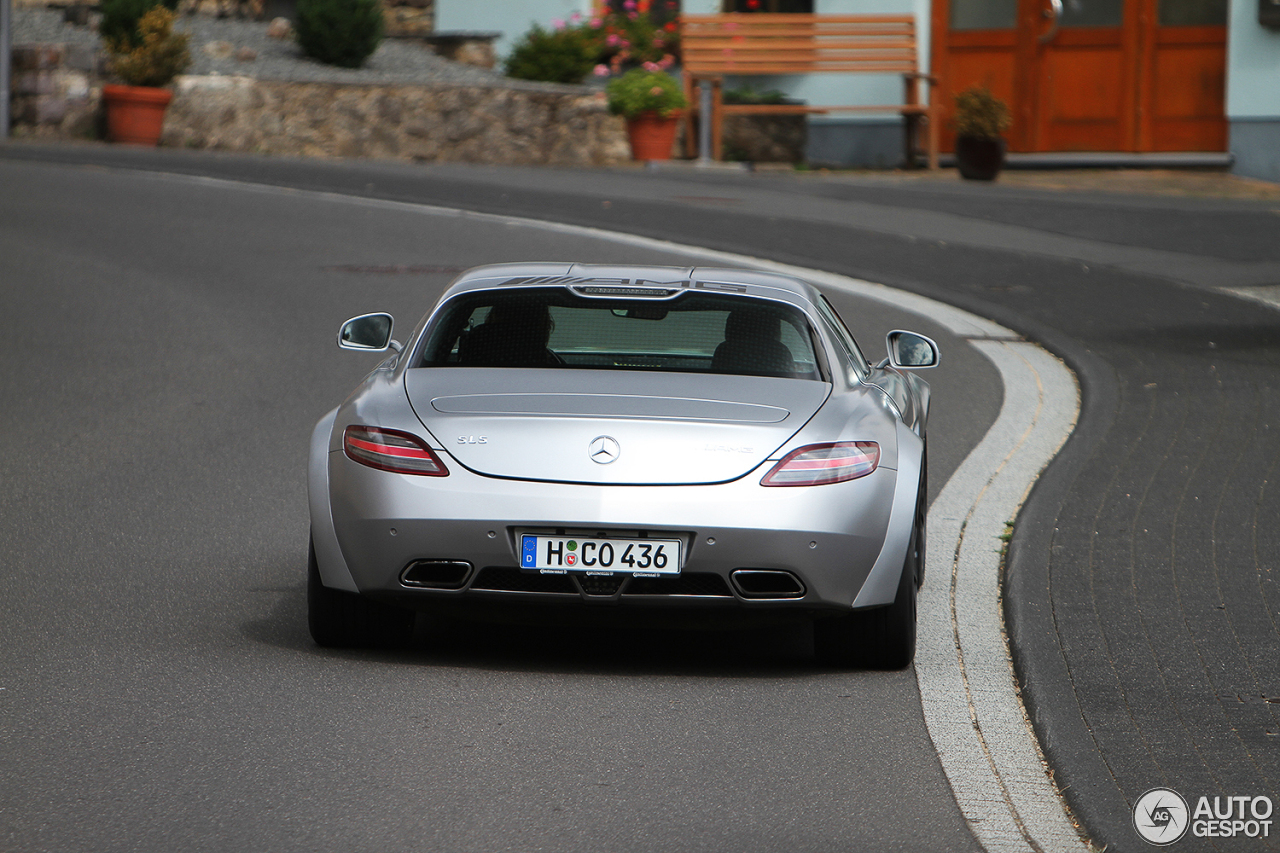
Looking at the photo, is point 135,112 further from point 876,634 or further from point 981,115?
point 876,634

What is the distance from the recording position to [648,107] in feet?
79.6

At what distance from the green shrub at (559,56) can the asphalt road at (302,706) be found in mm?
16956

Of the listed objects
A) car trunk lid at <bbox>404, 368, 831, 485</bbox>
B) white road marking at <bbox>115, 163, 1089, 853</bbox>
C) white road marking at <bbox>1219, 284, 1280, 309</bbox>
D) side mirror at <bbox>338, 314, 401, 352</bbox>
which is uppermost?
side mirror at <bbox>338, 314, 401, 352</bbox>

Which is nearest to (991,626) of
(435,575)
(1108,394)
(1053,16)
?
(435,575)

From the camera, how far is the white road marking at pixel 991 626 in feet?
14.4

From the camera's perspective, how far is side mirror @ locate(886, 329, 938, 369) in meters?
6.69

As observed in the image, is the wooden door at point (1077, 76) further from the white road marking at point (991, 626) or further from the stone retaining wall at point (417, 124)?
the white road marking at point (991, 626)

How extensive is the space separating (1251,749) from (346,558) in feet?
8.65

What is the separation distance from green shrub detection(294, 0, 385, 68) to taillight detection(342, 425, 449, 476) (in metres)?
21.6

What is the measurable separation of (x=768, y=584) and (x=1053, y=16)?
68.4 ft

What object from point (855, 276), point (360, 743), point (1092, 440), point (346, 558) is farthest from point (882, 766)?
point (855, 276)

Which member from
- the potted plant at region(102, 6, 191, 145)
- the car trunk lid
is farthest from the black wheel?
the potted plant at region(102, 6, 191, 145)

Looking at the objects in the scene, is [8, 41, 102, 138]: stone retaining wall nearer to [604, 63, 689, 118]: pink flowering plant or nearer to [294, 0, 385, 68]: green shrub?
[294, 0, 385, 68]: green shrub

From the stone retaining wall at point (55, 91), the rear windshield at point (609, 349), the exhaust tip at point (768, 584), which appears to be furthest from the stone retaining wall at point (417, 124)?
the exhaust tip at point (768, 584)
